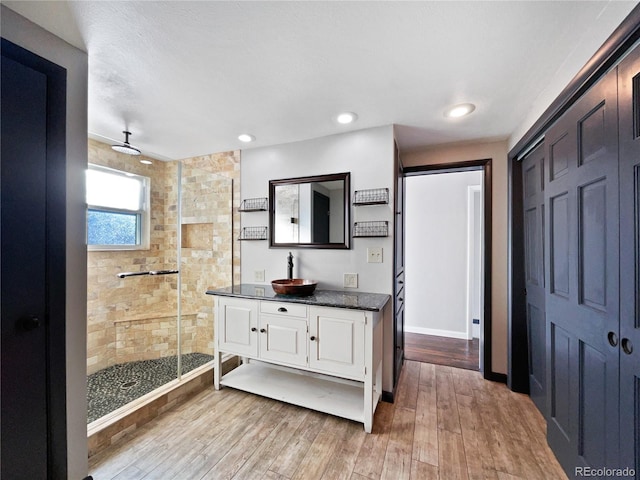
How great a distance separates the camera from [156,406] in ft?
6.37

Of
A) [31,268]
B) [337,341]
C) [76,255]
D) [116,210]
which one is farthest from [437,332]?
[116,210]

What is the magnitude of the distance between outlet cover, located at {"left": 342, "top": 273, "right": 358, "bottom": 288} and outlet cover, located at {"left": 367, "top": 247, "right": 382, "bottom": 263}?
0.64 ft

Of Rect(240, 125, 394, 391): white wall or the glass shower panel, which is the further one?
the glass shower panel

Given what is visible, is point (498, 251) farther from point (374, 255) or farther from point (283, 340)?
point (283, 340)

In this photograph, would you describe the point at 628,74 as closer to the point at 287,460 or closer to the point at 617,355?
the point at 617,355

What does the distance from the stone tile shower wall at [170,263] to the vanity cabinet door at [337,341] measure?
1335 mm

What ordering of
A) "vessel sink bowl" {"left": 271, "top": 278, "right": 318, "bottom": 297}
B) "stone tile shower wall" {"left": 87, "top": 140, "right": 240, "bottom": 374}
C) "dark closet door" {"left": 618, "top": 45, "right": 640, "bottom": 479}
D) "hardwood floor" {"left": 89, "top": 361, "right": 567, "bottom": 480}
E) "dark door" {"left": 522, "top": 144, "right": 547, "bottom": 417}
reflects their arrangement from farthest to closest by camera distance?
"stone tile shower wall" {"left": 87, "top": 140, "right": 240, "bottom": 374}, "vessel sink bowl" {"left": 271, "top": 278, "right": 318, "bottom": 297}, "dark door" {"left": 522, "top": 144, "right": 547, "bottom": 417}, "hardwood floor" {"left": 89, "top": 361, "right": 567, "bottom": 480}, "dark closet door" {"left": 618, "top": 45, "right": 640, "bottom": 479}

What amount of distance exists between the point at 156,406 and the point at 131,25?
2399 millimetres

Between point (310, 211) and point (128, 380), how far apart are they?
2325 millimetres

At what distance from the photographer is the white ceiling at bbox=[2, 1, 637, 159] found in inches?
43.9

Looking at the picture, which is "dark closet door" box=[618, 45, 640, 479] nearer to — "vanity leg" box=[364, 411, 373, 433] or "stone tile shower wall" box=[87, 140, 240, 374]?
"vanity leg" box=[364, 411, 373, 433]

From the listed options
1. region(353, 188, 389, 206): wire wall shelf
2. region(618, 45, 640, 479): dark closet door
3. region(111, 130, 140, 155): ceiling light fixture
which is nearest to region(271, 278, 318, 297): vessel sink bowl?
region(353, 188, 389, 206): wire wall shelf

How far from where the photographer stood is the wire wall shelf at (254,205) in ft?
8.82

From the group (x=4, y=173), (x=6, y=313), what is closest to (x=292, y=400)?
(x=6, y=313)
